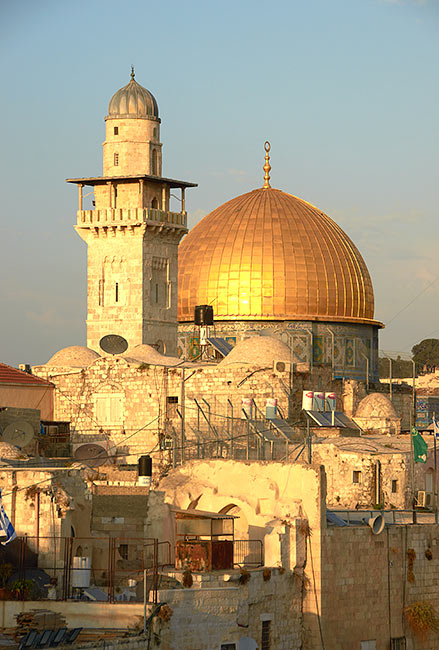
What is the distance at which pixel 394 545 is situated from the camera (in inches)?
1255

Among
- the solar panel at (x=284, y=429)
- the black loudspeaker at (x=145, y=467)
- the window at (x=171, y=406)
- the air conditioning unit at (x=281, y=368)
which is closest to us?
the black loudspeaker at (x=145, y=467)

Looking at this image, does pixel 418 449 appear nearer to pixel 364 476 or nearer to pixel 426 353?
pixel 364 476

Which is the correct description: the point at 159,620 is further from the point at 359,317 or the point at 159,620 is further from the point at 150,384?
the point at 359,317

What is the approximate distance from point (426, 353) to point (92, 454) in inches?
2290

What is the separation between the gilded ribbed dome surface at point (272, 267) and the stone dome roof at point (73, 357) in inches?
358

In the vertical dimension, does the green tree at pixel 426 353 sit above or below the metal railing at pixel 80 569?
above

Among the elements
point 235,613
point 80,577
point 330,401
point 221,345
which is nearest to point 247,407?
point 330,401

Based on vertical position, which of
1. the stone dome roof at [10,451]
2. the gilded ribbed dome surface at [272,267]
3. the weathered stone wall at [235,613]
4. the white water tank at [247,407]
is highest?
the gilded ribbed dome surface at [272,267]

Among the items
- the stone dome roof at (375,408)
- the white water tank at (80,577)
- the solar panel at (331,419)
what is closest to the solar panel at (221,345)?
the stone dome roof at (375,408)

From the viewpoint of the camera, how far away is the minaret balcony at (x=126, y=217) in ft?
163

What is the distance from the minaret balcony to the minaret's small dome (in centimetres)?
326

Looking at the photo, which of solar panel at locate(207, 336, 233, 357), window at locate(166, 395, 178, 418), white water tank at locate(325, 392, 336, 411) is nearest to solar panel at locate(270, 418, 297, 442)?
white water tank at locate(325, 392, 336, 411)

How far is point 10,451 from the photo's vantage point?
35250mm

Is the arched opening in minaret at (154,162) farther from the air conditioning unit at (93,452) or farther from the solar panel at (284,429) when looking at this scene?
the solar panel at (284,429)
